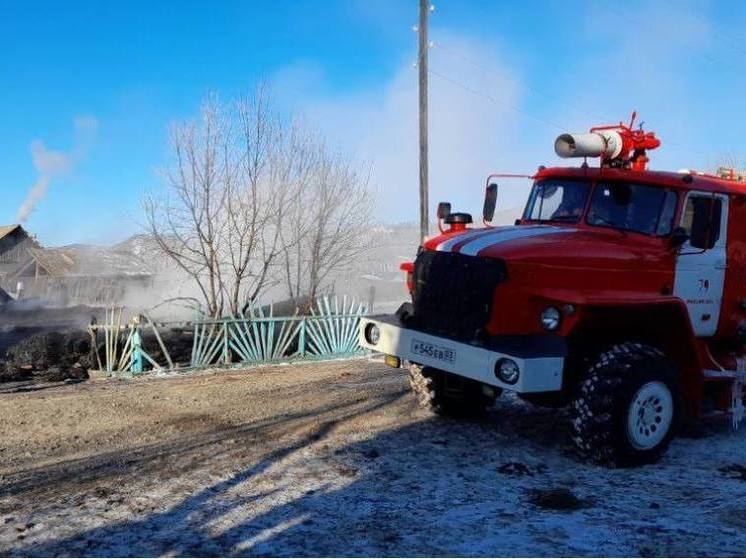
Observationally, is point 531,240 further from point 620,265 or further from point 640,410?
point 640,410

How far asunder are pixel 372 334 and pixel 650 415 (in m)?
2.48

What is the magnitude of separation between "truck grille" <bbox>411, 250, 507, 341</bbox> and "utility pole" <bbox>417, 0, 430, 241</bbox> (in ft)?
30.1

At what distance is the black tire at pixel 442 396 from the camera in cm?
672

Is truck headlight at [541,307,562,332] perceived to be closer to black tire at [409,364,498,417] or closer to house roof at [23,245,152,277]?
black tire at [409,364,498,417]

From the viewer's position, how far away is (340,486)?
4.88 m

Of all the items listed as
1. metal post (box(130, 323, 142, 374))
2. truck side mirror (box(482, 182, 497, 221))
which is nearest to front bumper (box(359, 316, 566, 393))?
truck side mirror (box(482, 182, 497, 221))

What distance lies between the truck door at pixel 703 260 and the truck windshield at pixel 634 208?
17 cm

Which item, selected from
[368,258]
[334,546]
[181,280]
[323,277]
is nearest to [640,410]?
[334,546]

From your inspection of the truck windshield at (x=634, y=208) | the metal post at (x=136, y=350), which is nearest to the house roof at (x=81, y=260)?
the metal post at (x=136, y=350)

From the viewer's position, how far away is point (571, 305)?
5.29m

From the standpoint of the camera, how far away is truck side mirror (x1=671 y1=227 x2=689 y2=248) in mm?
5867

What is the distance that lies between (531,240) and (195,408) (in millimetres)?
4219

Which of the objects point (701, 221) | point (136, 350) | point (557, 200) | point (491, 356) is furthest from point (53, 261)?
point (701, 221)

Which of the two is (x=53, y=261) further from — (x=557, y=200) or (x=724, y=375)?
(x=724, y=375)
